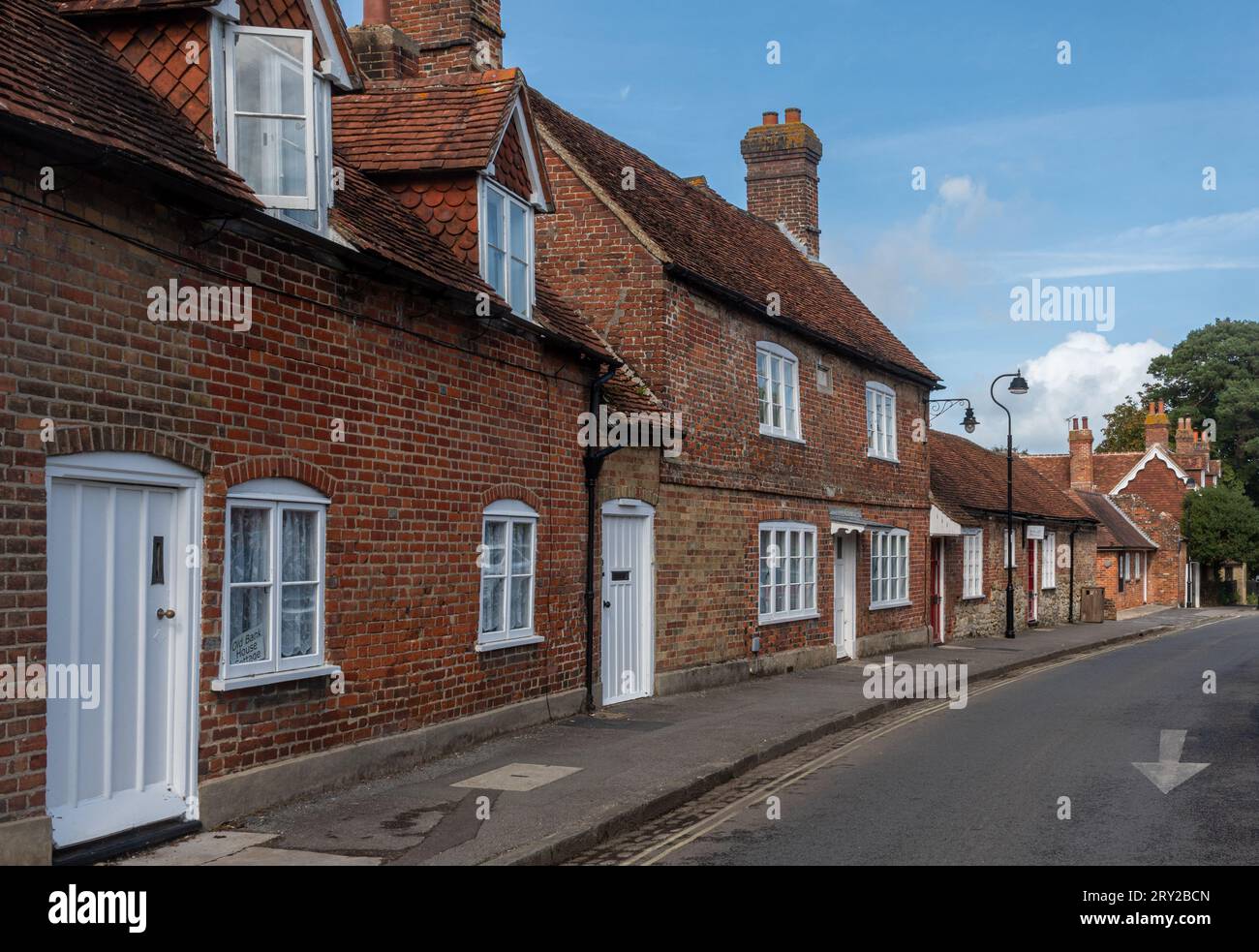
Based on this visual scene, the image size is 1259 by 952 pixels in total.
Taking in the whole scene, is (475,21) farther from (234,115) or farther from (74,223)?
(74,223)

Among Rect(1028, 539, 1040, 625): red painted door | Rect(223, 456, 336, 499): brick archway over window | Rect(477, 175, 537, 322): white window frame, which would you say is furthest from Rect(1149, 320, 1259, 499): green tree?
Rect(223, 456, 336, 499): brick archway over window

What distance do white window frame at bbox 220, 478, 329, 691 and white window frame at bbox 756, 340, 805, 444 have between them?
10492 millimetres

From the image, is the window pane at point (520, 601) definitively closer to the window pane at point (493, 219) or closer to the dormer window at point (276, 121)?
the window pane at point (493, 219)

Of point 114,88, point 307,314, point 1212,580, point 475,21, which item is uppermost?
point 475,21

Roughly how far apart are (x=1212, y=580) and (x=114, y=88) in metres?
62.0

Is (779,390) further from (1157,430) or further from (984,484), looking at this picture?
(1157,430)

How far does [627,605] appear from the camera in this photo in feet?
51.3

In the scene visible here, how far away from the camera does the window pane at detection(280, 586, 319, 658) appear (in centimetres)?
942

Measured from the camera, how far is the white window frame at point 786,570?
63.2 feet

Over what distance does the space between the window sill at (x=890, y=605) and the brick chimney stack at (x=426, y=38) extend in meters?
12.6

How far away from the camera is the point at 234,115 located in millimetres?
9102

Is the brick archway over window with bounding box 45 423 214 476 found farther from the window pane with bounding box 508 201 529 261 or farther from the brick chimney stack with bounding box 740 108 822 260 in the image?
the brick chimney stack with bounding box 740 108 822 260
